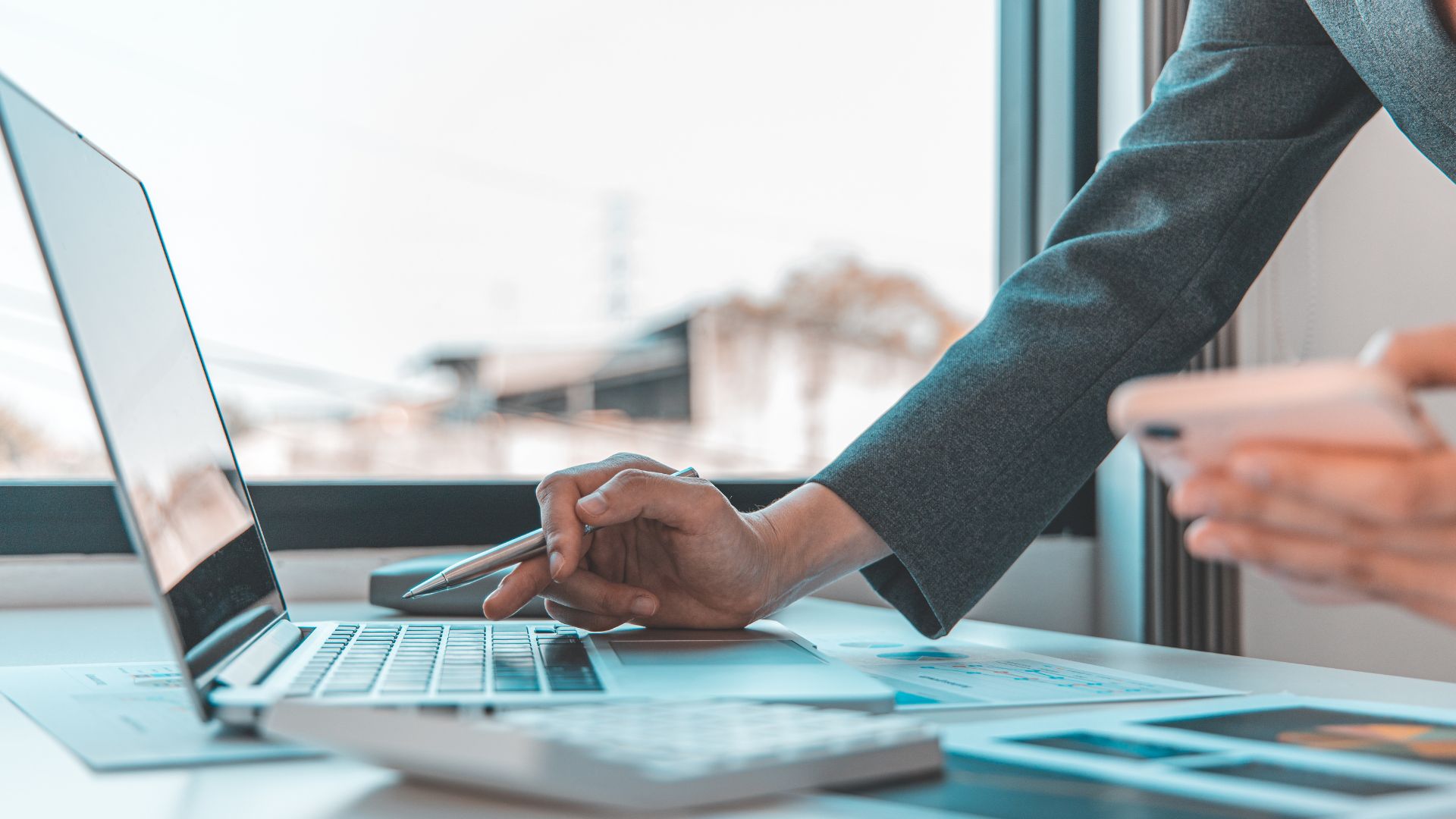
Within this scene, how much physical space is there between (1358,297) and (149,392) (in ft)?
4.84

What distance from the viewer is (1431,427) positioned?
A: 0.40m

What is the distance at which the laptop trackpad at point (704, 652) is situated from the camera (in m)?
0.64

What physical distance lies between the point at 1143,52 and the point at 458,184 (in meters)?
1.40

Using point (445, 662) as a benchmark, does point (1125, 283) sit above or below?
above

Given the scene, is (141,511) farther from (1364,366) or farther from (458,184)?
(458,184)

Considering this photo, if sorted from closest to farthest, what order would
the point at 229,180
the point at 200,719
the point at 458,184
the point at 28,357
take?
the point at 200,719 → the point at 28,357 → the point at 229,180 → the point at 458,184

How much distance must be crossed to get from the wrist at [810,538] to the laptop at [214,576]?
49 mm

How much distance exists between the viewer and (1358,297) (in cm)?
150

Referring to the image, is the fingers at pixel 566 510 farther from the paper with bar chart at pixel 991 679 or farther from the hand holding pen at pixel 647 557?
the paper with bar chart at pixel 991 679

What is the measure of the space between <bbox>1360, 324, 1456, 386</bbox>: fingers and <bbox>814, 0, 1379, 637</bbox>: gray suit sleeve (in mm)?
450

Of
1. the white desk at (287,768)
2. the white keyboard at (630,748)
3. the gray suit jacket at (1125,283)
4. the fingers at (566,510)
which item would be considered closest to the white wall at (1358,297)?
the gray suit jacket at (1125,283)

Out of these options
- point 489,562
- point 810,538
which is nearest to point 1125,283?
point 810,538

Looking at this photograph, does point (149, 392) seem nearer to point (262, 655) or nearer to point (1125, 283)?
point (262, 655)

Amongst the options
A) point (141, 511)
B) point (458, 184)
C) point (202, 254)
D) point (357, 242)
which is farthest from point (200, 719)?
point (458, 184)
